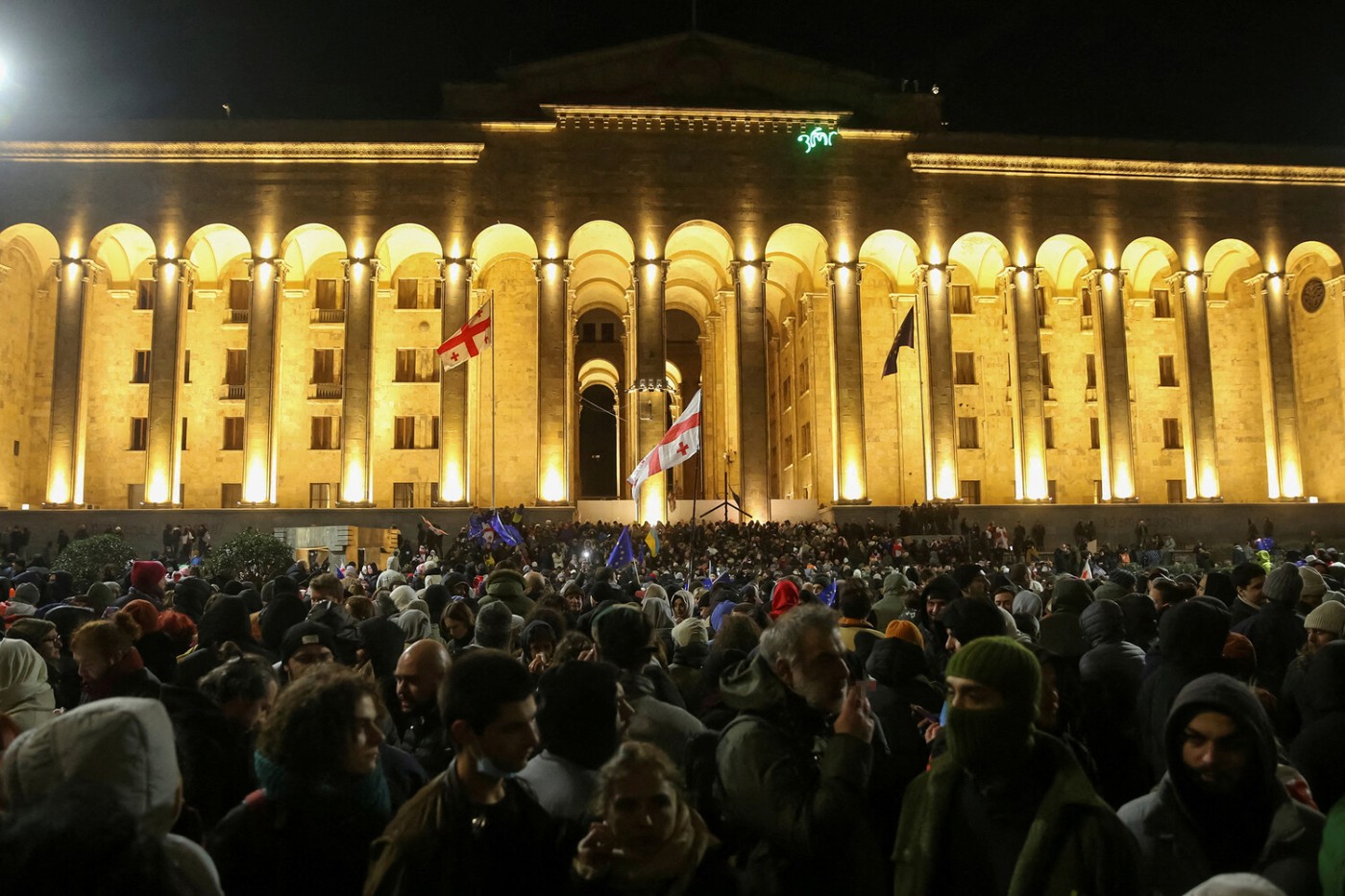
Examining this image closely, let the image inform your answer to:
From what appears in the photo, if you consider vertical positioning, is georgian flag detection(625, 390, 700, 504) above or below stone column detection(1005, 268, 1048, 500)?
below

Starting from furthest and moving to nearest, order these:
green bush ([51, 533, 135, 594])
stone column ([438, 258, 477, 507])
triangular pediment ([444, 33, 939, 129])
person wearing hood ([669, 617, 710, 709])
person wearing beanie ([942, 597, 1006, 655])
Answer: triangular pediment ([444, 33, 939, 129]) < stone column ([438, 258, 477, 507]) < green bush ([51, 533, 135, 594]) < person wearing hood ([669, 617, 710, 709]) < person wearing beanie ([942, 597, 1006, 655])

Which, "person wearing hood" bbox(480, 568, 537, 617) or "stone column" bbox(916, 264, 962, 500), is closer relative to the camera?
"person wearing hood" bbox(480, 568, 537, 617)

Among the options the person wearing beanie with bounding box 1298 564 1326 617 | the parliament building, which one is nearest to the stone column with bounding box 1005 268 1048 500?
the parliament building

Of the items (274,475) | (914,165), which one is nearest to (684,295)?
(914,165)

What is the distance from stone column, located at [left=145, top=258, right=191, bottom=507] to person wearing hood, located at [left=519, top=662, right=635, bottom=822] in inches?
1362

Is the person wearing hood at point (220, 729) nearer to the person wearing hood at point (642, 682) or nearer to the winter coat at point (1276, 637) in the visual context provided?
the person wearing hood at point (642, 682)

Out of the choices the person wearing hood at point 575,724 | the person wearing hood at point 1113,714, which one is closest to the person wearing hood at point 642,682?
the person wearing hood at point 575,724

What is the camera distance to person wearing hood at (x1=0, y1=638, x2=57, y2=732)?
4305mm

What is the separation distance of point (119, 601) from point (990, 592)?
7.48 m

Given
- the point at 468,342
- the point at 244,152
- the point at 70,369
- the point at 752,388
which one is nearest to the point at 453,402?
the point at 468,342

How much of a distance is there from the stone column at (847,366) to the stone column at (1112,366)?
361 inches

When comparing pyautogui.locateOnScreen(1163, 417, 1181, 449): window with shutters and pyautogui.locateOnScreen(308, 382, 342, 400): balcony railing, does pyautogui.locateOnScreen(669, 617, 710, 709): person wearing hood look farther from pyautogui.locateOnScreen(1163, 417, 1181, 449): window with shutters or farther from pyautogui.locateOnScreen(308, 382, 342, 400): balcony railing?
pyautogui.locateOnScreen(1163, 417, 1181, 449): window with shutters

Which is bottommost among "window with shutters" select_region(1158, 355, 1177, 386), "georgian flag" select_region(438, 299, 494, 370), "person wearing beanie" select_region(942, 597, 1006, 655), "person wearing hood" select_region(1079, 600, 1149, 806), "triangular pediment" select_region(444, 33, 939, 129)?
"person wearing hood" select_region(1079, 600, 1149, 806)

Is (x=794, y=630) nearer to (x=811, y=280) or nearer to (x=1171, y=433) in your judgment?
(x=811, y=280)
